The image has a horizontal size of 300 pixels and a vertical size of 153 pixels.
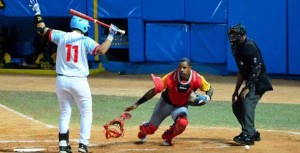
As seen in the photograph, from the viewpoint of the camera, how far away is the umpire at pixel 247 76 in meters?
12.0

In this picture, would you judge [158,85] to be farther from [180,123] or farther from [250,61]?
[250,61]

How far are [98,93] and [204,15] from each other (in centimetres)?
494

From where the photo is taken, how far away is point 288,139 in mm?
12875

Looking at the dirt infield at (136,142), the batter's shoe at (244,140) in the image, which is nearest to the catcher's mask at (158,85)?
the dirt infield at (136,142)

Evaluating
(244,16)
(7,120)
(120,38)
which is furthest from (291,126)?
(120,38)

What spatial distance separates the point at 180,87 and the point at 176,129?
60 cm

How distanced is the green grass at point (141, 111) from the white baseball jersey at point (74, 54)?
3.88m

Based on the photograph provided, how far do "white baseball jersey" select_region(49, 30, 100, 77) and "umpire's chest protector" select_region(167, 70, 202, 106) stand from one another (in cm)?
137

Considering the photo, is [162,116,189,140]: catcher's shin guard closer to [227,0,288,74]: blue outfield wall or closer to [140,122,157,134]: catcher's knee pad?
[140,122,157,134]: catcher's knee pad

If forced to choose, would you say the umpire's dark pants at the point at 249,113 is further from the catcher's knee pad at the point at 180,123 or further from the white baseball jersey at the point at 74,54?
the white baseball jersey at the point at 74,54

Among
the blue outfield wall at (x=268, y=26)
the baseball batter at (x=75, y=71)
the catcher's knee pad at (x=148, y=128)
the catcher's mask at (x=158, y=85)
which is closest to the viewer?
the baseball batter at (x=75, y=71)

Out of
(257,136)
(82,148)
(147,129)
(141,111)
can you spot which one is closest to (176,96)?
(147,129)

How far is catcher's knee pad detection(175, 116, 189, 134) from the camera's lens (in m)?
11.9

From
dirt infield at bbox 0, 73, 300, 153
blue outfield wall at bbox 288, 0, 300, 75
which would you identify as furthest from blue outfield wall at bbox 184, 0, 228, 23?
dirt infield at bbox 0, 73, 300, 153
